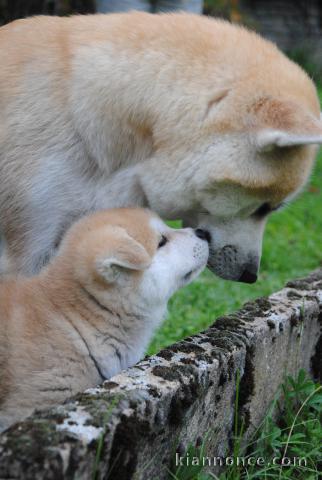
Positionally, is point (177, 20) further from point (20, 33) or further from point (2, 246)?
point (2, 246)

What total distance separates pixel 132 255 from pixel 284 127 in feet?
3.02

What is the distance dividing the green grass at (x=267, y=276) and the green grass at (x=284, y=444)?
1.10 meters

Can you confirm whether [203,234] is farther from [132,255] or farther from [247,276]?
[132,255]

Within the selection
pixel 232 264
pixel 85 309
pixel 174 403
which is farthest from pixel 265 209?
pixel 174 403

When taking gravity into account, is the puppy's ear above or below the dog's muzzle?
above

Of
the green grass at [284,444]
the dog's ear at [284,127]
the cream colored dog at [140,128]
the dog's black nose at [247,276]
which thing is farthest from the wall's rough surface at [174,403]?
the dog's ear at [284,127]

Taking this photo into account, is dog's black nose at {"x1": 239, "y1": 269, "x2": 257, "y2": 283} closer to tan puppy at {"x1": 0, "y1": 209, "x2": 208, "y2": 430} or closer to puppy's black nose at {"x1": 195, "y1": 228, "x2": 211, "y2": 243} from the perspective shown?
puppy's black nose at {"x1": 195, "y1": 228, "x2": 211, "y2": 243}

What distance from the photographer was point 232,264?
4113mm

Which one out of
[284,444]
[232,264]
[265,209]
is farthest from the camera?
[232,264]

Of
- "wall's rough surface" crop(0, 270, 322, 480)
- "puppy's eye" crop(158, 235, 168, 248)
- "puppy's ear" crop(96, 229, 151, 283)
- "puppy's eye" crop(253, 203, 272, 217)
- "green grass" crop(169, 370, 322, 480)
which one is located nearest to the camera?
"wall's rough surface" crop(0, 270, 322, 480)

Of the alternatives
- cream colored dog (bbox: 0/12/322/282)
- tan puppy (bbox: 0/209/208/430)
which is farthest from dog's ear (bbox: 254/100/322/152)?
tan puppy (bbox: 0/209/208/430)

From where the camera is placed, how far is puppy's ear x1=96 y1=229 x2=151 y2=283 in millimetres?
3248

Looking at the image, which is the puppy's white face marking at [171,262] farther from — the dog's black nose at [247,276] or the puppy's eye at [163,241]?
the dog's black nose at [247,276]

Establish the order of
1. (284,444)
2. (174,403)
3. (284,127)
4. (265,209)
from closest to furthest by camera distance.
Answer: (174,403) < (284,444) < (284,127) < (265,209)
